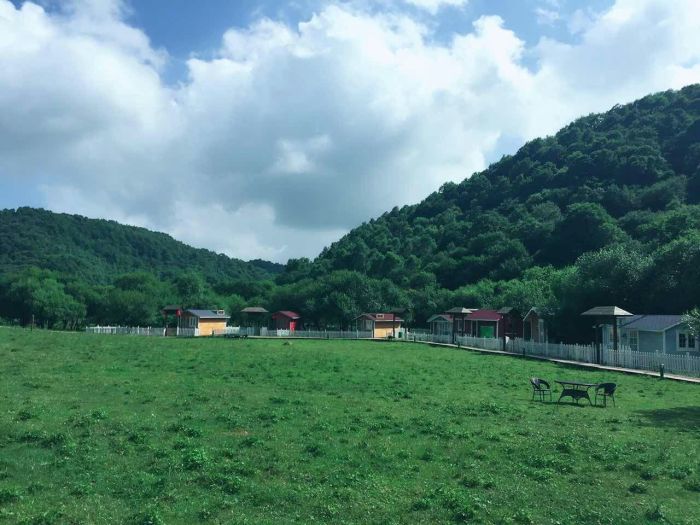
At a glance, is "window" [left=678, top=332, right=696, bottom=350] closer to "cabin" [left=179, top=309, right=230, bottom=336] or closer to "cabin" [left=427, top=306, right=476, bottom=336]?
"cabin" [left=427, top=306, right=476, bottom=336]

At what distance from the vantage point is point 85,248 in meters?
162

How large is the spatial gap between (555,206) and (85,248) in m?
131

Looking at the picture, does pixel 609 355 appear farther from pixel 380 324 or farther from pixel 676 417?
pixel 380 324

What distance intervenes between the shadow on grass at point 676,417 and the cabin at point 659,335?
17392 mm

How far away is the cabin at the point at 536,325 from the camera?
52.8m

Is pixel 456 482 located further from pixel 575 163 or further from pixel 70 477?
pixel 575 163

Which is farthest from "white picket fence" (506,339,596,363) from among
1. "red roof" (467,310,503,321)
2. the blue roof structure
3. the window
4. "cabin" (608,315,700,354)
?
"red roof" (467,310,503,321)

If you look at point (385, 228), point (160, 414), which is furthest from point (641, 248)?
point (385, 228)

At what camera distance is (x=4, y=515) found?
8.13 m

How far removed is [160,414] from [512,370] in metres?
21.7

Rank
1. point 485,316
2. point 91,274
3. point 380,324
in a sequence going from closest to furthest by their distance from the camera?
point 485,316, point 380,324, point 91,274

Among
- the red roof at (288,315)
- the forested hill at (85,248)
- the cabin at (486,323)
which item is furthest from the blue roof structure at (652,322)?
the forested hill at (85,248)

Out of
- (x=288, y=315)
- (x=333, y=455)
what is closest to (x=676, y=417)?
(x=333, y=455)

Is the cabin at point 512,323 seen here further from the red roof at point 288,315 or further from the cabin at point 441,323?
the red roof at point 288,315
